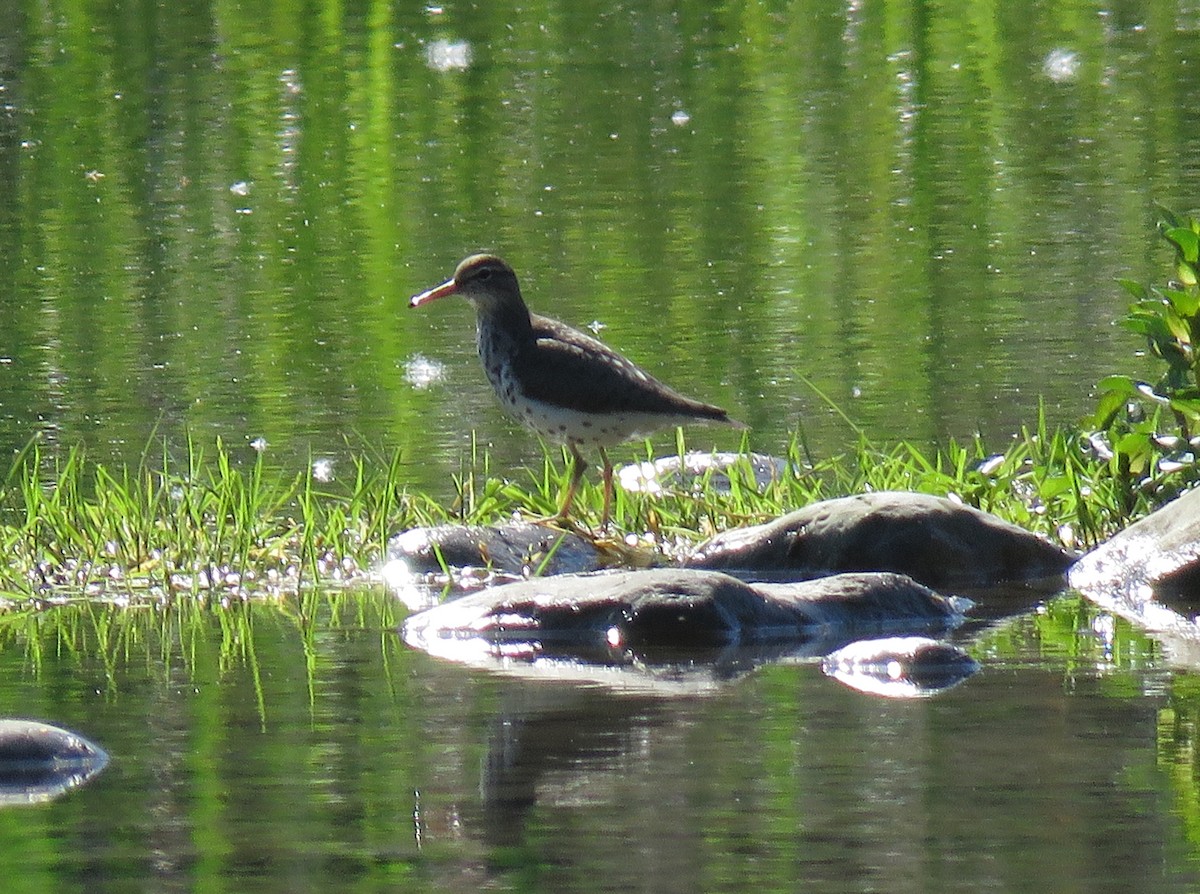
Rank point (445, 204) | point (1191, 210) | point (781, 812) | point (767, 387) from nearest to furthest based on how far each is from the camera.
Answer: point (781, 812) → point (767, 387) → point (1191, 210) → point (445, 204)

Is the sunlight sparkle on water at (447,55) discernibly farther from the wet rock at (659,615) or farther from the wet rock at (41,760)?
the wet rock at (41,760)

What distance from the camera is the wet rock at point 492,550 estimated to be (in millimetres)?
7809

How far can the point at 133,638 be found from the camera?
682 centimetres

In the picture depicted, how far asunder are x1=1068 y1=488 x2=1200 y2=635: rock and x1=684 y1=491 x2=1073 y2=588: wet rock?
289mm

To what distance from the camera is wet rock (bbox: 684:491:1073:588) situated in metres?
7.53

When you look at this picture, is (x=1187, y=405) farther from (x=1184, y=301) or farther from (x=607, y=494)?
(x=607, y=494)

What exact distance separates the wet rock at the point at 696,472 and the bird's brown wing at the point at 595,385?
26 centimetres

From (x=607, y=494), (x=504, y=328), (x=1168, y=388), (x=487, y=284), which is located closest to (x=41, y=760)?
(x=607, y=494)

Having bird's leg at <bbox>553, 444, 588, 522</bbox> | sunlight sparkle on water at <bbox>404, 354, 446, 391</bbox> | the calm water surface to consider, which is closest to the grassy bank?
bird's leg at <bbox>553, 444, 588, 522</bbox>

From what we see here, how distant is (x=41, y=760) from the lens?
16.6 ft

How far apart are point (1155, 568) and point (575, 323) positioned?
5812 mm

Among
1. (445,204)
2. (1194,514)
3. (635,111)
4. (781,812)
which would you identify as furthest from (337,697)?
(635,111)

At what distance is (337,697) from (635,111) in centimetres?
1550

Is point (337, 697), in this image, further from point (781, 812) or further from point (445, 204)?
point (445, 204)
